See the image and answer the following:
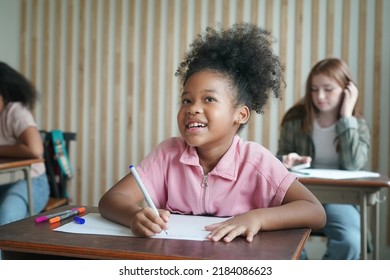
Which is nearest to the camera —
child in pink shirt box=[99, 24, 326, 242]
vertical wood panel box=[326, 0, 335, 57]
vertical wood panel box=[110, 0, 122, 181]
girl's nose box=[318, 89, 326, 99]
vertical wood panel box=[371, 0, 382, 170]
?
child in pink shirt box=[99, 24, 326, 242]

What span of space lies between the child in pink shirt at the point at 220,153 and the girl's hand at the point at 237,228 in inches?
Answer: 5.1

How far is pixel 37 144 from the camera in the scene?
8.46ft

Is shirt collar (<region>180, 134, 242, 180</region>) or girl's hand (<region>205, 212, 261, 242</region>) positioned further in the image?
shirt collar (<region>180, 134, 242, 180</region>)

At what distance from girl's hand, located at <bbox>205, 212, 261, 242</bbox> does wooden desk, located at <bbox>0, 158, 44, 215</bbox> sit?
1.57m

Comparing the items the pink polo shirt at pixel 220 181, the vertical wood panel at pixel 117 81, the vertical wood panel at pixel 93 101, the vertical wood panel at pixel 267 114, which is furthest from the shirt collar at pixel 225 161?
the vertical wood panel at pixel 93 101

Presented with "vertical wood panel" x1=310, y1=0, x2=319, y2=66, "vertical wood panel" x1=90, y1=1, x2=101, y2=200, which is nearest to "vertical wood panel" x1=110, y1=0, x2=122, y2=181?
"vertical wood panel" x1=90, y1=1, x2=101, y2=200

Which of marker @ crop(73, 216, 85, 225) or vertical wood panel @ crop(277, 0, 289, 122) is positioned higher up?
vertical wood panel @ crop(277, 0, 289, 122)

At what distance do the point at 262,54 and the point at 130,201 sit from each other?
21.9 inches

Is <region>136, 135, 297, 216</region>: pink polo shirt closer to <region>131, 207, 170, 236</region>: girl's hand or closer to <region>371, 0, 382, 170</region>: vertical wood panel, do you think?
<region>131, 207, 170, 236</region>: girl's hand

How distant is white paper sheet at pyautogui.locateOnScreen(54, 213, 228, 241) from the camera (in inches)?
36.1

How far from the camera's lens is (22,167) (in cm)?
240

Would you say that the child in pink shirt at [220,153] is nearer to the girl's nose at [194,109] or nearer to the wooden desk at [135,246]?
the girl's nose at [194,109]

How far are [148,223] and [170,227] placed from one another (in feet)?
0.29
